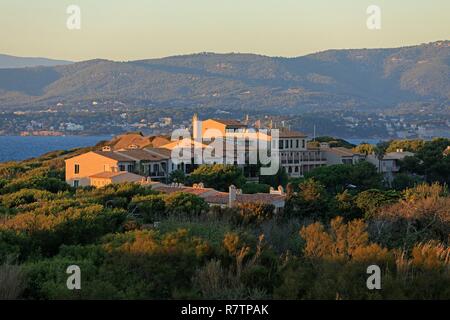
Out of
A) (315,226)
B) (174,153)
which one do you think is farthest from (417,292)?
(174,153)

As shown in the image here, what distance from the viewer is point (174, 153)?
5472 cm

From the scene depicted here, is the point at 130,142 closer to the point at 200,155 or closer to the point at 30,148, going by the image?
the point at 200,155

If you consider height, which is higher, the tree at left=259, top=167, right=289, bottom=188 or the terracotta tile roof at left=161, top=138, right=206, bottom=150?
the terracotta tile roof at left=161, top=138, right=206, bottom=150

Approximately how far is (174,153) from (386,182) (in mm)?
12195

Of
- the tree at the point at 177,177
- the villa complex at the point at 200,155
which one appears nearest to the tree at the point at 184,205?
the villa complex at the point at 200,155

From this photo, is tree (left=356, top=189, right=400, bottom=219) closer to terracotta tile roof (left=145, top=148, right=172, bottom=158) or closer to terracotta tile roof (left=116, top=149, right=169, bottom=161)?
terracotta tile roof (left=116, top=149, right=169, bottom=161)

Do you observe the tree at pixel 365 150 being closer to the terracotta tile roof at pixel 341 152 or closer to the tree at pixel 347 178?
the terracotta tile roof at pixel 341 152

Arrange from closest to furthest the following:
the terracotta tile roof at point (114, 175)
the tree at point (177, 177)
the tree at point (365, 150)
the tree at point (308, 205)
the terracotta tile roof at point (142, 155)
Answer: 1. the tree at point (308, 205)
2. the terracotta tile roof at point (114, 175)
3. the tree at point (177, 177)
4. the terracotta tile roof at point (142, 155)
5. the tree at point (365, 150)

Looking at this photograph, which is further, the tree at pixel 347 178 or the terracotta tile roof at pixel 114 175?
the tree at pixel 347 178

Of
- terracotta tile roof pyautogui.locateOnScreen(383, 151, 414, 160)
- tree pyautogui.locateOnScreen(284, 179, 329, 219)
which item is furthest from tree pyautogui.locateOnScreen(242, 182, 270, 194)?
terracotta tile roof pyautogui.locateOnScreen(383, 151, 414, 160)

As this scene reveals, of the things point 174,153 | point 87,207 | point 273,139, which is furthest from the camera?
point 273,139

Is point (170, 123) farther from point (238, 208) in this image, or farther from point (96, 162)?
point (238, 208)

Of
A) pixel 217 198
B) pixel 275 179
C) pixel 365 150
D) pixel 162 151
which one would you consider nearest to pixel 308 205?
pixel 217 198
